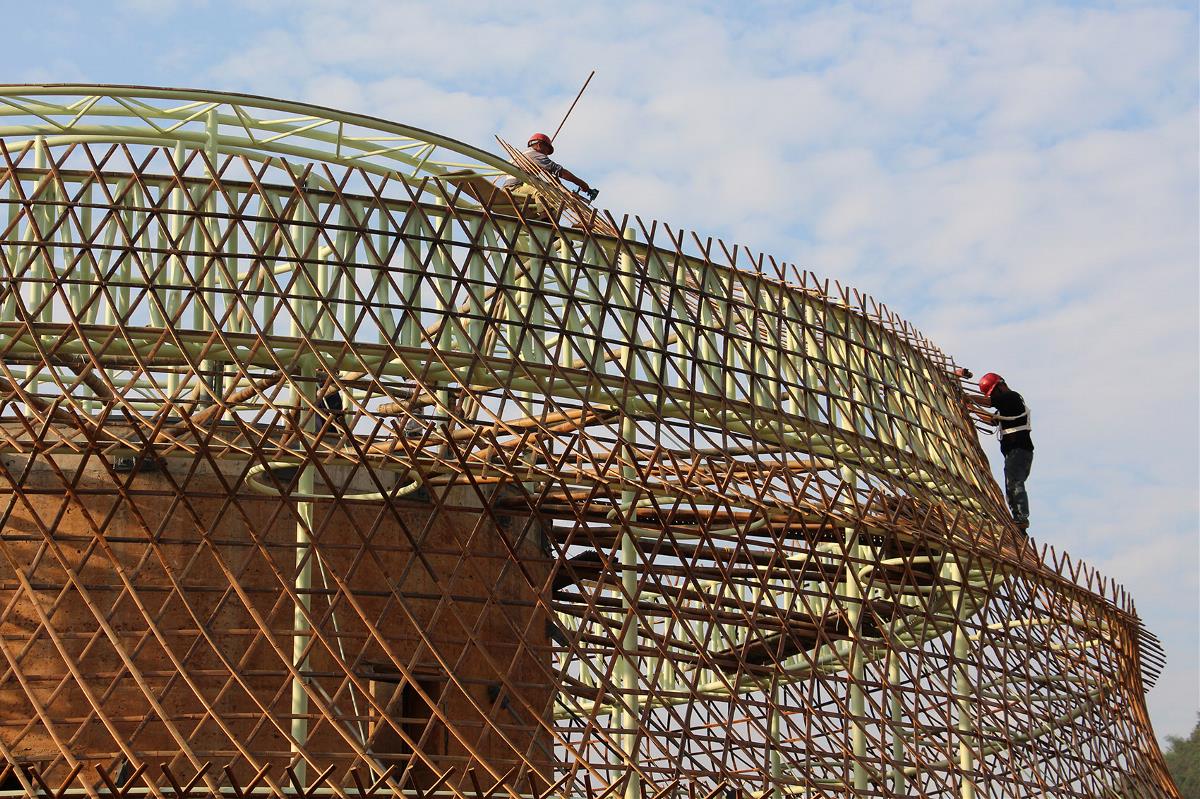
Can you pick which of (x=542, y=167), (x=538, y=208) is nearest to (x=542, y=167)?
(x=542, y=167)

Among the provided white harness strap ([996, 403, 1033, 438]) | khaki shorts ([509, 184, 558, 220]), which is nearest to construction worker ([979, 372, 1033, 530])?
white harness strap ([996, 403, 1033, 438])

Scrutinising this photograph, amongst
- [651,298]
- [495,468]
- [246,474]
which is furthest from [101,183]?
[651,298]

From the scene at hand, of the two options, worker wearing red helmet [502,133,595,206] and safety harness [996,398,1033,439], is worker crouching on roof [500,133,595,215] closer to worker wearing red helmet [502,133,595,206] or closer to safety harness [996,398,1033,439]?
worker wearing red helmet [502,133,595,206]

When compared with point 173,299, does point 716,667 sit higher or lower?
lower

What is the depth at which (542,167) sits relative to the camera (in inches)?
795

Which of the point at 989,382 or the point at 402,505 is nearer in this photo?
the point at 402,505

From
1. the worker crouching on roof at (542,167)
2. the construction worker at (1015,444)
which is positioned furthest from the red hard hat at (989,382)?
the worker crouching on roof at (542,167)

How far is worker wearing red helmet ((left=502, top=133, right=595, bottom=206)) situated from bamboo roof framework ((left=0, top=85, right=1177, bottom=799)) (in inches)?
72.6

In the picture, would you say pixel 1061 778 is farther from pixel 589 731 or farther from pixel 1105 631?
pixel 589 731

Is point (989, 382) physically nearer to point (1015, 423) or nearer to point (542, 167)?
point (1015, 423)

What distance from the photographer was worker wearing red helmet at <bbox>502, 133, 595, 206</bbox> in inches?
765

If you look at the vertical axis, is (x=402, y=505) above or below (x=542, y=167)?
below

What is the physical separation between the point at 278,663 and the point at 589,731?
2986 mm

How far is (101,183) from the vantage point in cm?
1468
